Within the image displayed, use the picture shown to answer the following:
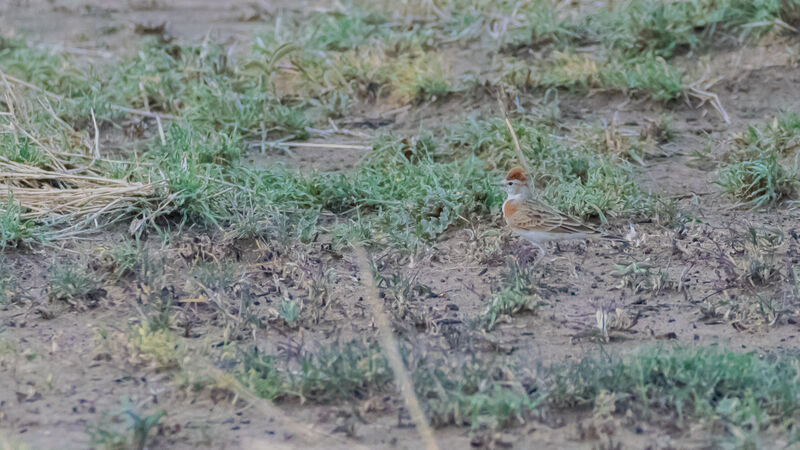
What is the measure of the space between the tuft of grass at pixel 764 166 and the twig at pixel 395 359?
2.70m

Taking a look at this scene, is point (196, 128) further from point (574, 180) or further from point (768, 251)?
point (768, 251)

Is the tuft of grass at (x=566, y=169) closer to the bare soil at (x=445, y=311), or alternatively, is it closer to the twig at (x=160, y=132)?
the bare soil at (x=445, y=311)

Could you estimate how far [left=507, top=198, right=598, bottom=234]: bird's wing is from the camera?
18.8ft

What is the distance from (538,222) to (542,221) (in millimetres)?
26

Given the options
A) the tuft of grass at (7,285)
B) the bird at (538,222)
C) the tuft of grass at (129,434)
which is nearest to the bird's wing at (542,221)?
the bird at (538,222)

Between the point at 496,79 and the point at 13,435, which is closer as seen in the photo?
the point at 13,435

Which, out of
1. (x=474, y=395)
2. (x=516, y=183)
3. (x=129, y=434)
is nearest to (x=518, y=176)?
(x=516, y=183)

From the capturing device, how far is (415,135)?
779cm

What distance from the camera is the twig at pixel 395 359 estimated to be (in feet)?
13.5

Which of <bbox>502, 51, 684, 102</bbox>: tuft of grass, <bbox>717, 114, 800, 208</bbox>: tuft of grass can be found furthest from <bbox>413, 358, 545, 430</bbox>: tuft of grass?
<bbox>502, 51, 684, 102</bbox>: tuft of grass

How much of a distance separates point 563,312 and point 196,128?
3722 mm

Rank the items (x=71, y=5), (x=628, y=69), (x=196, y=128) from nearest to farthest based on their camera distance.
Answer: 1. (x=196, y=128)
2. (x=628, y=69)
3. (x=71, y=5)

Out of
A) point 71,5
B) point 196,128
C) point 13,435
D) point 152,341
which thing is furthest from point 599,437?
point 71,5

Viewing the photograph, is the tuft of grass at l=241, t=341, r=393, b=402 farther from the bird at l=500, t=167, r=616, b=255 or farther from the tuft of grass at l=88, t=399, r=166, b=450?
the bird at l=500, t=167, r=616, b=255
